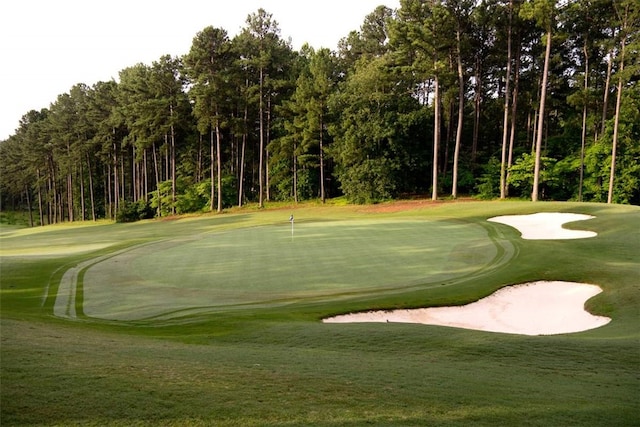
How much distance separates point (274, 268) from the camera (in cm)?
1680

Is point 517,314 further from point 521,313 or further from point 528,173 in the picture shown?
point 528,173

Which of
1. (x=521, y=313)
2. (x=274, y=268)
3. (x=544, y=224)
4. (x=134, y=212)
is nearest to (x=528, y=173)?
(x=544, y=224)

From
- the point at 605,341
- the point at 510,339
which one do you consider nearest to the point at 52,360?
the point at 510,339

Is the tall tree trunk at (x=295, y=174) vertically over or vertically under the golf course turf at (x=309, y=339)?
over

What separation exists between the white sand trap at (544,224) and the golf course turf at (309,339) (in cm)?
116

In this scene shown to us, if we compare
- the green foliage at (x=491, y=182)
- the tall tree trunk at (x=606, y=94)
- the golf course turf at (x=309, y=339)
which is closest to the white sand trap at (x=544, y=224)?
the golf course turf at (x=309, y=339)

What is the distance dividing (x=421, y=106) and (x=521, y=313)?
141 ft

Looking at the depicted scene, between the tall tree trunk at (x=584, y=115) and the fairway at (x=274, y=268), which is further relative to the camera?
the tall tree trunk at (x=584, y=115)

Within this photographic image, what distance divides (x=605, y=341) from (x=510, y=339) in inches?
71.5

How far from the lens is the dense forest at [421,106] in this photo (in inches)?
1618

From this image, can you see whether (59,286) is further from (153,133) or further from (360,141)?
(153,133)

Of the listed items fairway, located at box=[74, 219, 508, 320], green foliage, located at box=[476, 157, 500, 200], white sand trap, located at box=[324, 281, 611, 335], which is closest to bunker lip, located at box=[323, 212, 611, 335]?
white sand trap, located at box=[324, 281, 611, 335]

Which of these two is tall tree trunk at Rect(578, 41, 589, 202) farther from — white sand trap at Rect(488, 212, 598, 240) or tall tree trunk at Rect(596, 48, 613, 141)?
white sand trap at Rect(488, 212, 598, 240)

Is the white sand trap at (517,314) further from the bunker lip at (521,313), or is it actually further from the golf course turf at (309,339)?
the golf course turf at (309,339)
